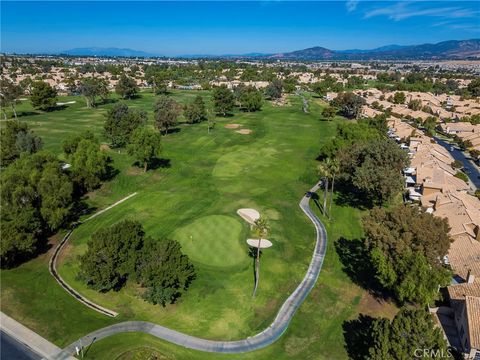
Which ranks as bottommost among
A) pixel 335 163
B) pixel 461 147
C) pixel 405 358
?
pixel 461 147

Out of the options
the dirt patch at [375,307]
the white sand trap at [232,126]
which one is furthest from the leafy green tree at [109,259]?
the white sand trap at [232,126]

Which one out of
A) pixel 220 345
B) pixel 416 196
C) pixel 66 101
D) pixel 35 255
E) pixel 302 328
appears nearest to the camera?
pixel 220 345

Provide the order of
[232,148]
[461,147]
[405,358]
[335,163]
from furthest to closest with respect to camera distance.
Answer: [461,147], [232,148], [335,163], [405,358]

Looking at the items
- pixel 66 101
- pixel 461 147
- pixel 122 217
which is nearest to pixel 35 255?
pixel 122 217

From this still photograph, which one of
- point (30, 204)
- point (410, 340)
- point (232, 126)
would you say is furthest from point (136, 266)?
point (232, 126)

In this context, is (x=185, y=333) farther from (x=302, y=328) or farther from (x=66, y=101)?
(x=66, y=101)

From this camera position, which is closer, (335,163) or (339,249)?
(339,249)

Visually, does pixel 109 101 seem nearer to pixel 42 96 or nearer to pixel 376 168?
pixel 42 96
